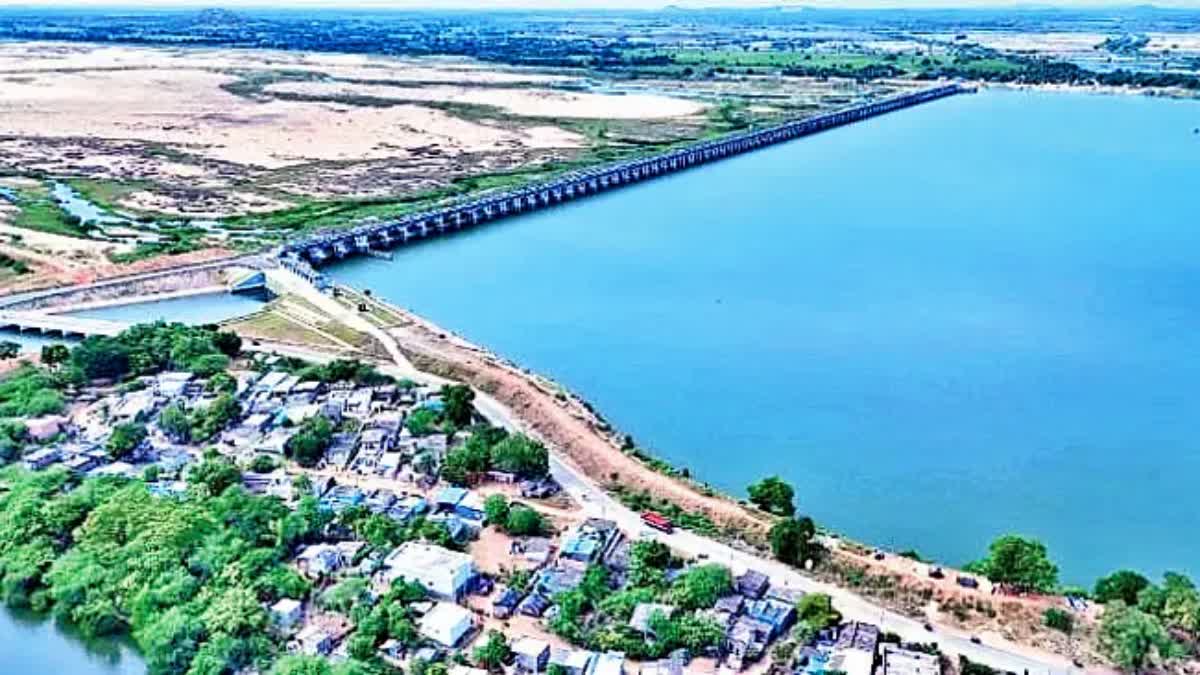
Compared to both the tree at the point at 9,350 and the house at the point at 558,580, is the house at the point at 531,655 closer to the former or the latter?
the house at the point at 558,580

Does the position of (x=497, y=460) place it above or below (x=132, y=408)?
above

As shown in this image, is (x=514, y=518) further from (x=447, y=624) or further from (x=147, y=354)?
(x=147, y=354)

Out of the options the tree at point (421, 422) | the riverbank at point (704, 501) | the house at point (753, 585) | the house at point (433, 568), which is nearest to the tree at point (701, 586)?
the house at point (753, 585)

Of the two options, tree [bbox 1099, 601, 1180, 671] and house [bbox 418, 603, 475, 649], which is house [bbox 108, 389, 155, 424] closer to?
house [bbox 418, 603, 475, 649]

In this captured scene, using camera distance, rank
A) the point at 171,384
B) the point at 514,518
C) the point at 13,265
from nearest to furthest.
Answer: the point at 514,518 → the point at 171,384 → the point at 13,265

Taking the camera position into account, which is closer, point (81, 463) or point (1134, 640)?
point (1134, 640)

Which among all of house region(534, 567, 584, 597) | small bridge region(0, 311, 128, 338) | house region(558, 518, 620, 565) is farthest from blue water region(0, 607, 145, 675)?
small bridge region(0, 311, 128, 338)

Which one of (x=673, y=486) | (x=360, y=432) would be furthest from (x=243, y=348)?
(x=673, y=486)

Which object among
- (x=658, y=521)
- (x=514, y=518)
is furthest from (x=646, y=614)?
(x=514, y=518)
